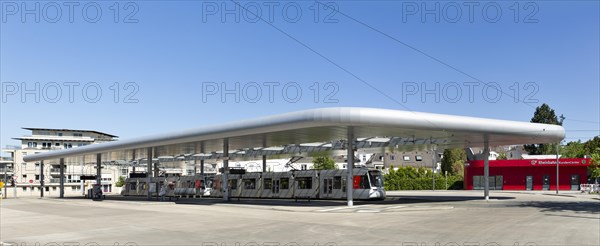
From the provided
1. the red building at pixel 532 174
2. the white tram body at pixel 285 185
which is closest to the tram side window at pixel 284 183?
the white tram body at pixel 285 185

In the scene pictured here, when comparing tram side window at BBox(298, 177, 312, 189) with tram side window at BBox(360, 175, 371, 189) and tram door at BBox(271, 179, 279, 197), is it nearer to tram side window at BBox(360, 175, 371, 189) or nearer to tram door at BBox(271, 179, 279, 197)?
tram door at BBox(271, 179, 279, 197)

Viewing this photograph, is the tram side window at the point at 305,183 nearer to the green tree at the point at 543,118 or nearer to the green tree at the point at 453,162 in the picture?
the green tree at the point at 453,162

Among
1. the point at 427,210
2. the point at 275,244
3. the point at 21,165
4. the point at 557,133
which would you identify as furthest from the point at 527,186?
the point at 21,165

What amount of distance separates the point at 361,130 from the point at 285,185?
1240 cm

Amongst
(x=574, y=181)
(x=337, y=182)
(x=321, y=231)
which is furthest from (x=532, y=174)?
(x=321, y=231)

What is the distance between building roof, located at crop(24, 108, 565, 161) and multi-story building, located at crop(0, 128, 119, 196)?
56318 mm

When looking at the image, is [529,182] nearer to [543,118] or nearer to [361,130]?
[361,130]

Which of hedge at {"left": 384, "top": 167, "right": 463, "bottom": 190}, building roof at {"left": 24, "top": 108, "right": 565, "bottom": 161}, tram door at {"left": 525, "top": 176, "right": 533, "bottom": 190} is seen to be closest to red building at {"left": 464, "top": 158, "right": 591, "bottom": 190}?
tram door at {"left": 525, "top": 176, "right": 533, "bottom": 190}

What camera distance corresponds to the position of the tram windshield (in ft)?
115

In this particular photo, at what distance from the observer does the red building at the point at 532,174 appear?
56156mm

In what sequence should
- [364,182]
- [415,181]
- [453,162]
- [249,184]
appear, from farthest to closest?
[453,162] < [415,181] < [249,184] < [364,182]

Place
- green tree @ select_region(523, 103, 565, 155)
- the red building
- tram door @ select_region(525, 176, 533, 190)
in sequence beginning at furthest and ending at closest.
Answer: green tree @ select_region(523, 103, 565, 155) < tram door @ select_region(525, 176, 533, 190) < the red building

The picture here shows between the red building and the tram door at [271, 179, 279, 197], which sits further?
the red building

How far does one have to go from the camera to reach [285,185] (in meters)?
41.2
